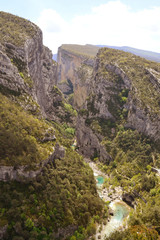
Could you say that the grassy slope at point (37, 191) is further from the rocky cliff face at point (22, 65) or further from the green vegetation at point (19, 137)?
the rocky cliff face at point (22, 65)

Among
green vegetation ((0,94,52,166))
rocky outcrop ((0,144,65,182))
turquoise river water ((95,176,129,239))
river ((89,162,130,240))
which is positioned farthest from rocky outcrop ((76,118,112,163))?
rocky outcrop ((0,144,65,182))

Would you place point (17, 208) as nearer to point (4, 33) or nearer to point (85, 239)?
point (85, 239)

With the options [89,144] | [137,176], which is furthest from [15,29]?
[137,176]

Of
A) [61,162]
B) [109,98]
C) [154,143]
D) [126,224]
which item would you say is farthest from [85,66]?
[126,224]

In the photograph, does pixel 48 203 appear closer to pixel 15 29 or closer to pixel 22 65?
pixel 22 65

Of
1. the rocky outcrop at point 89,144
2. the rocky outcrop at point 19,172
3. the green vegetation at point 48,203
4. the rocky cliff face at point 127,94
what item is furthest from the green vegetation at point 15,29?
the green vegetation at point 48,203

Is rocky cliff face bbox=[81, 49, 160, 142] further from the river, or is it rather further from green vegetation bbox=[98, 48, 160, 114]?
the river
